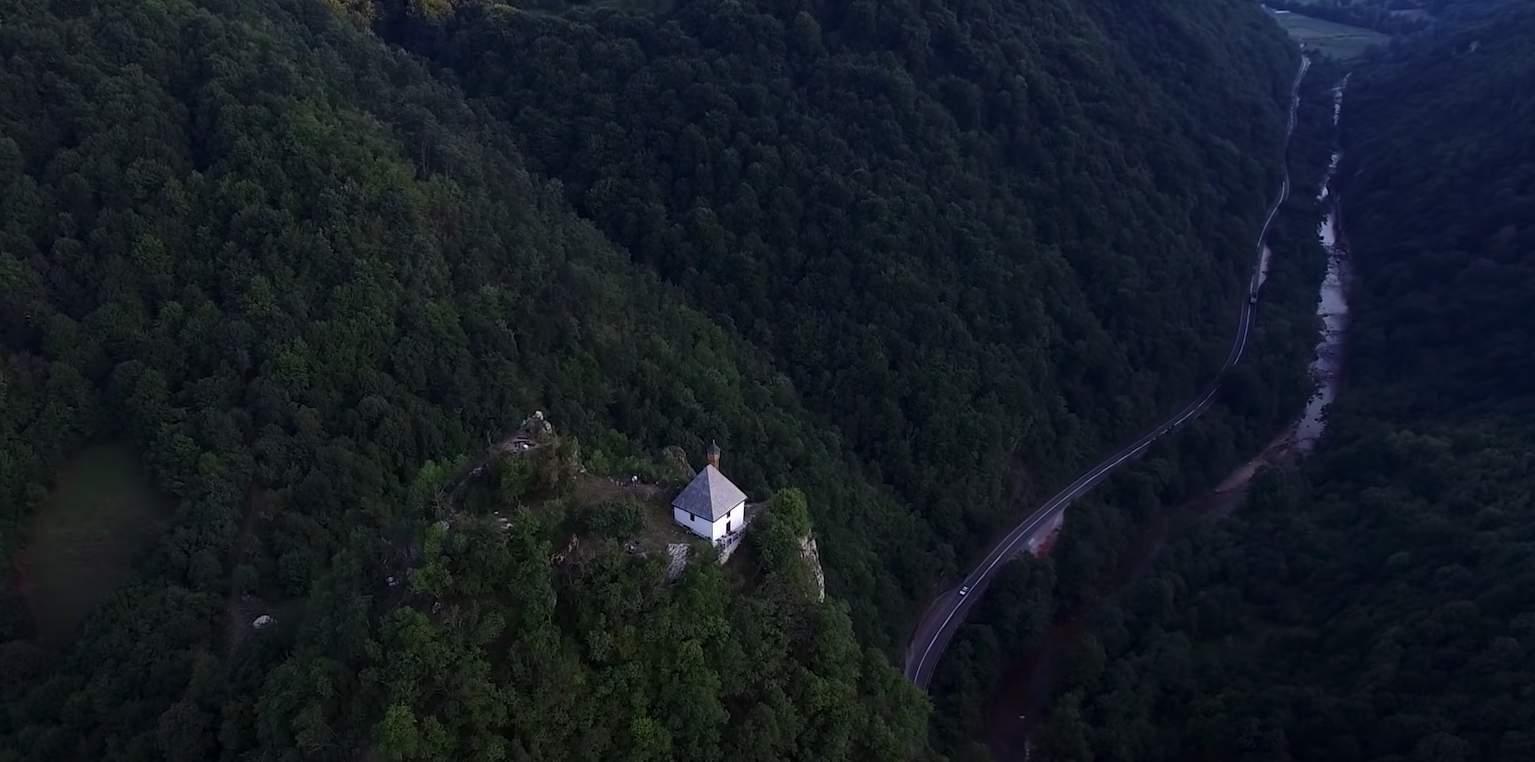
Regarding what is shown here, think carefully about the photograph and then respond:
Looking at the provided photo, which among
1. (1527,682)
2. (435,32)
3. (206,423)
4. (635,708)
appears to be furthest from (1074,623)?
(435,32)

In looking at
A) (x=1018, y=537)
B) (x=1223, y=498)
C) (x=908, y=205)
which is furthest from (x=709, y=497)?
(x=1223, y=498)

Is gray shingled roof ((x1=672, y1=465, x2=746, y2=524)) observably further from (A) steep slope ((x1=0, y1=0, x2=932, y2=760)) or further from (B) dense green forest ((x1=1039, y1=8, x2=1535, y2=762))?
(B) dense green forest ((x1=1039, y1=8, x2=1535, y2=762))

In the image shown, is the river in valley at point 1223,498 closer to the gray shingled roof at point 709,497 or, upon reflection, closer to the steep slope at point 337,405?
the steep slope at point 337,405

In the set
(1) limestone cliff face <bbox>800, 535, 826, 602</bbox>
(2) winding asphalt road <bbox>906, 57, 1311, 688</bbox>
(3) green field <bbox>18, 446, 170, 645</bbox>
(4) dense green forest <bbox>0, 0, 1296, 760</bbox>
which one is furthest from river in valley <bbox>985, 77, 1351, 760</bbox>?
(3) green field <bbox>18, 446, 170, 645</bbox>

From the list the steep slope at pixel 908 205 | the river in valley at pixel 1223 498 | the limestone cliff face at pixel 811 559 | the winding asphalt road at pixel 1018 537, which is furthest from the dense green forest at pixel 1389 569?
the limestone cliff face at pixel 811 559

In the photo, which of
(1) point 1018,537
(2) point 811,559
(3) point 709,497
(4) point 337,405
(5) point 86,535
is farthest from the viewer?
(1) point 1018,537

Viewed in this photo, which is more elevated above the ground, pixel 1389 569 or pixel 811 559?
pixel 811 559

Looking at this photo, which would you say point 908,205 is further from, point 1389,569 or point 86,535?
point 86,535
